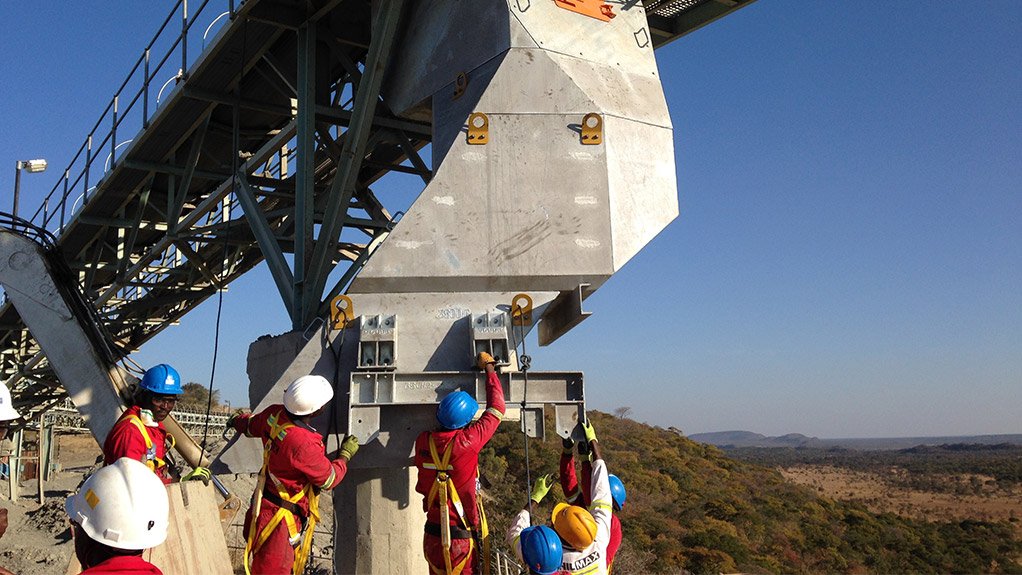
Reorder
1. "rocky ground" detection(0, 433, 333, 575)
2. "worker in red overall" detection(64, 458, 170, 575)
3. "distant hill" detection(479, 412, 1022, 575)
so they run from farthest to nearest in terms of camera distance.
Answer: "distant hill" detection(479, 412, 1022, 575) → "rocky ground" detection(0, 433, 333, 575) → "worker in red overall" detection(64, 458, 170, 575)

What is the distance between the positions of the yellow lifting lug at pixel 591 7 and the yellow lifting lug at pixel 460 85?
3.37 feet

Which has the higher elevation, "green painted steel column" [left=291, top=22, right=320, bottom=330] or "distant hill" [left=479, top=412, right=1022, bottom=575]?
"green painted steel column" [left=291, top=22, right=320, bottom=330]

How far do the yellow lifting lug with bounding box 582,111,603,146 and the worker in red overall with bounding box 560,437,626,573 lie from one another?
2442 mm

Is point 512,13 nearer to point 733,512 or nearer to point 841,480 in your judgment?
point 733,512

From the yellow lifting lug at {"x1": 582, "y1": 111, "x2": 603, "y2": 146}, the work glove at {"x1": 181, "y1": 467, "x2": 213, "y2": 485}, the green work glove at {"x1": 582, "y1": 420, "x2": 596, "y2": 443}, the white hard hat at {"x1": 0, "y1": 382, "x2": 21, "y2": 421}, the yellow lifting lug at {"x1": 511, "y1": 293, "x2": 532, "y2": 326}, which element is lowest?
the work glove at {"x1": 181, "y1": 467, "x2": 213, "y2": 485}

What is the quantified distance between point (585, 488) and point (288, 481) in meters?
2.07

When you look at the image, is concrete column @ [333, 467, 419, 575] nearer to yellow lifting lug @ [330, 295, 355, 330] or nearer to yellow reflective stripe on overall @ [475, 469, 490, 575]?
yellow reflective stripe on overall @ [475, 469, 490, 575]

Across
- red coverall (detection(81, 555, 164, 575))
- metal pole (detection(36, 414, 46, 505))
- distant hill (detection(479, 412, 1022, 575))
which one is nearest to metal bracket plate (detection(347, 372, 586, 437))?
red coverall (detection(81, 555, 164, 575))

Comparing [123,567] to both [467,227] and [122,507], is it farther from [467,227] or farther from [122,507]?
[467,227]

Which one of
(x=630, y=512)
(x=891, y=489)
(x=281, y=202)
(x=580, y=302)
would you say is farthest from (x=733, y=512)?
(x=891, y=489)

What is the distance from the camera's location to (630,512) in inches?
1000

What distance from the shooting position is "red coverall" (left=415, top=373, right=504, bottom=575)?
5.47m

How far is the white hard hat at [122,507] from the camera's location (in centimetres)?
264

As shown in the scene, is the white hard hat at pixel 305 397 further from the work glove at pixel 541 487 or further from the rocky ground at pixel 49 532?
the rocky ground at pixel 49 532
